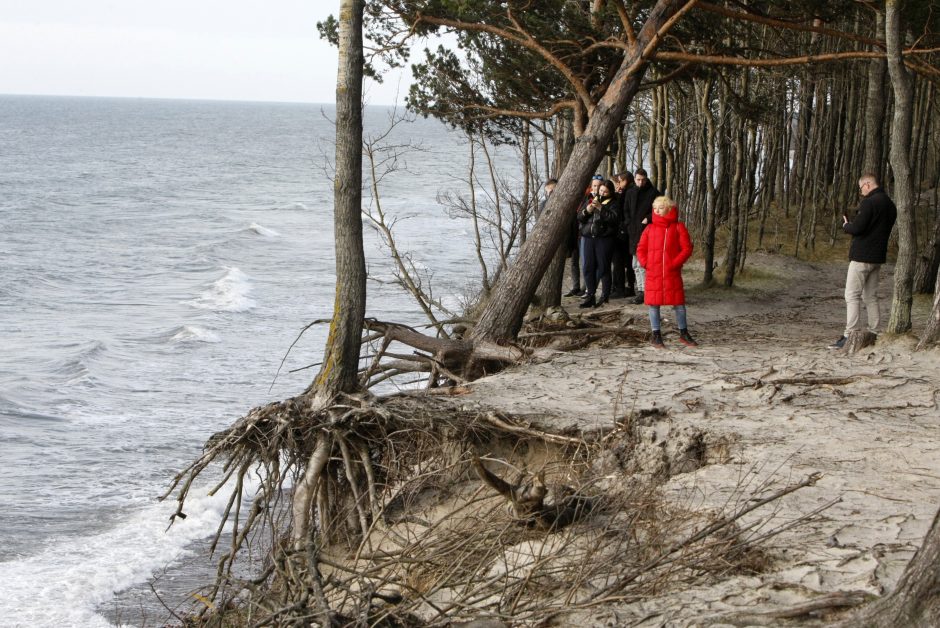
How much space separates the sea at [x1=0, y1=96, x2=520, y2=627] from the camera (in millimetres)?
12719

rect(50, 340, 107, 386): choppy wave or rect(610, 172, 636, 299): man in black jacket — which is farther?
rect(50, 340, 107, 386): choppy wave

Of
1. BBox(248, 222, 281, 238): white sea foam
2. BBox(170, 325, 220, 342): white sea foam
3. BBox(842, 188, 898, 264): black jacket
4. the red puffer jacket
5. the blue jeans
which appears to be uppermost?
BBox(842, 188, 898, 264): black jacket

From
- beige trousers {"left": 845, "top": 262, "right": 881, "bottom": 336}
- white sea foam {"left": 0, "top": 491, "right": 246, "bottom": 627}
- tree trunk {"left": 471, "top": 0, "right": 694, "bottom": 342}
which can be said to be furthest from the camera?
white sea foam {"left": 0, "top": 491, "right": 246, "bottom": 627}

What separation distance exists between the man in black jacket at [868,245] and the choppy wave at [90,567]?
8367mm

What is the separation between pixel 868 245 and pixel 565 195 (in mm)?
3243

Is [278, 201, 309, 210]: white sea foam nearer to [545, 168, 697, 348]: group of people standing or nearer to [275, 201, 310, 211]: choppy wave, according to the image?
[275, 201, 310, 211]: choppy wave

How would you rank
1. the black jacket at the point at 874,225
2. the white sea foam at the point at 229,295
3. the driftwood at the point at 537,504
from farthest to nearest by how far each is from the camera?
the white sea foam at the point at 229,295 < the black jacket at the point at 874,225 < the driftwood at the point at 537,504

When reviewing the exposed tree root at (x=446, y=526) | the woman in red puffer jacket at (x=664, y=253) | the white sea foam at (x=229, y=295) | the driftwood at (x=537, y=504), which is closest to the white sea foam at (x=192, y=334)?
the white sea foam at (x=229, y=295)

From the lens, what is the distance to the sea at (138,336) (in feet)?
41.7

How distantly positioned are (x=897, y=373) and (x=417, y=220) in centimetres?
3840

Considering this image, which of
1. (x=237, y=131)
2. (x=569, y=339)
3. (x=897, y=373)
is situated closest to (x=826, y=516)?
(x=897, y=373)

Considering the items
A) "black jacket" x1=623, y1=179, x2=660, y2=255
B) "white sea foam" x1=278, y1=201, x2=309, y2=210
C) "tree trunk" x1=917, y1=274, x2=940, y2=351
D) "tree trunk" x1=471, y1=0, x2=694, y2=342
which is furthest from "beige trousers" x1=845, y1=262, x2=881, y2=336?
"white sea foam" x1=278, y1=201, x2=309, y2=210

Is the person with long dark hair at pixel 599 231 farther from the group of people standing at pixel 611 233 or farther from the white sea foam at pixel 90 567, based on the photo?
the white sea foam at pixel 90 567

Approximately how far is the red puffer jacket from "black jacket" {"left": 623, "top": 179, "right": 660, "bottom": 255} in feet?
8.96
